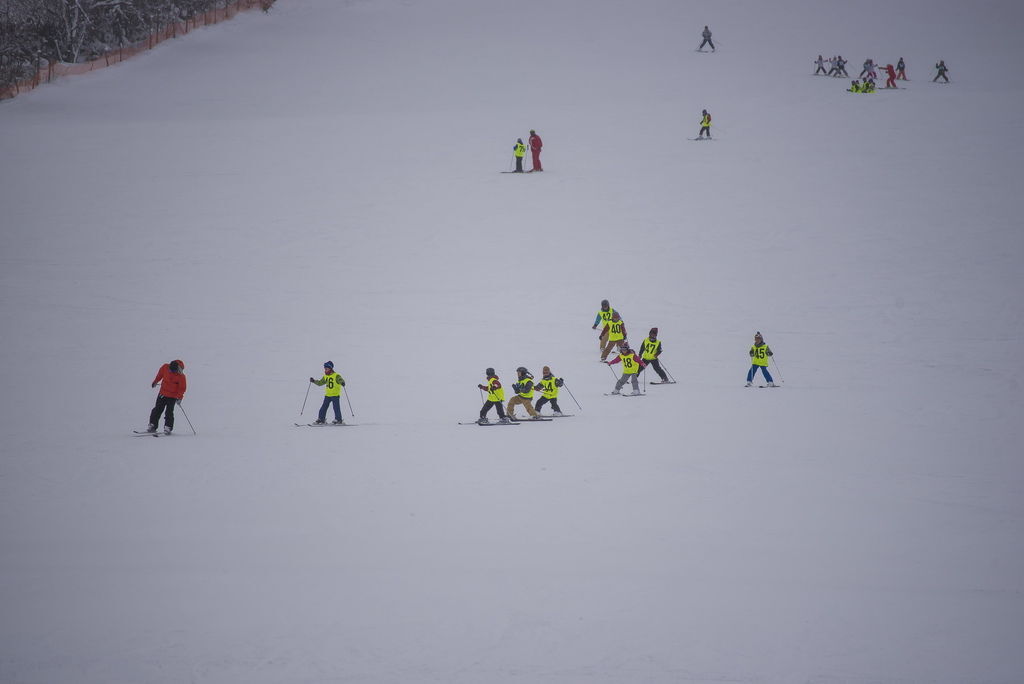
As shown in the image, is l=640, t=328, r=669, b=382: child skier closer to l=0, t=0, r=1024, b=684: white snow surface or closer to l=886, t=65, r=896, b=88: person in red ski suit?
l=0, t=0, r=1024, b=684: white snow surface

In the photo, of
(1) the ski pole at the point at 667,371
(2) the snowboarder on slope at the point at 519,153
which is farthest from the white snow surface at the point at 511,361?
(2) the snowboarder on slope at the point at 519,153

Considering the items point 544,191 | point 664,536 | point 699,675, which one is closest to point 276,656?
point 699,675

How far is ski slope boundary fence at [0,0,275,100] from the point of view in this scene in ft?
107

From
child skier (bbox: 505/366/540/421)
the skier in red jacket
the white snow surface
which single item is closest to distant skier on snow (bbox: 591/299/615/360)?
the white snow surface

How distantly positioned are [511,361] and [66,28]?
30832 mm

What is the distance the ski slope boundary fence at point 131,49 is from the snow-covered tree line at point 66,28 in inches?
12.8

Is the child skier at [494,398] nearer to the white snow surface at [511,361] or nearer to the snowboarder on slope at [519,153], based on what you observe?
the white snow surface at [511,361]

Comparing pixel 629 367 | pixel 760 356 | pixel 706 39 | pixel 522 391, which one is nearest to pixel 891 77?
pixel 706 39

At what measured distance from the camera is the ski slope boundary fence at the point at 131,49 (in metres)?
32.8

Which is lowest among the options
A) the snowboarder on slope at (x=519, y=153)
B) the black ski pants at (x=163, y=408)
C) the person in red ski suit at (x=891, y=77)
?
the black ski pants at (x=163, y=408)

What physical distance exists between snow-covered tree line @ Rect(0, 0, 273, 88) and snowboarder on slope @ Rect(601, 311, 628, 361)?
2824 centimetres

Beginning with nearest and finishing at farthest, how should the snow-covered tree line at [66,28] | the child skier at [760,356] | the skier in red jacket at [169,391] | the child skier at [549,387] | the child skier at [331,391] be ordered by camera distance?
the skier in red jacket at [169,391] < the child skier at [331,391] < the child skier at [549,387] < the child skier at [760,356] < the snow-covered tree line at [66,28]

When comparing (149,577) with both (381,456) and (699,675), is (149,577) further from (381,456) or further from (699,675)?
(699,675)

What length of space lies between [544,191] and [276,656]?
20.1 m
